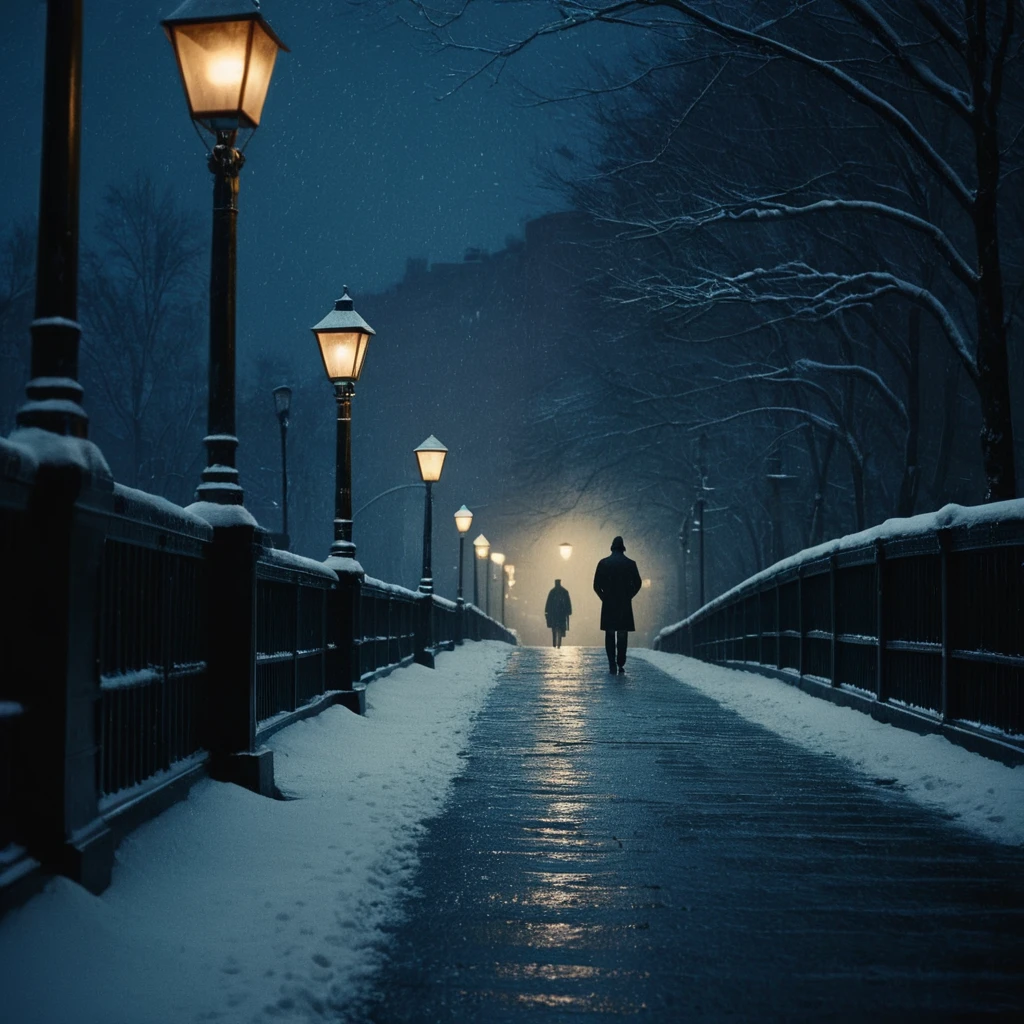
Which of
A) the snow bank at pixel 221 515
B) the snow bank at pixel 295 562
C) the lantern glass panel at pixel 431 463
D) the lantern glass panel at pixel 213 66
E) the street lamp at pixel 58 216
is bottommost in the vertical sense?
the snow bank at pixel 295 562

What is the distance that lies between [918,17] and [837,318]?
19.1ft

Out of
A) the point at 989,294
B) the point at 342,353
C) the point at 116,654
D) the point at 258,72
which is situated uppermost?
the point at 989,294

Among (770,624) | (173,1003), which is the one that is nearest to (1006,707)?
(173,1003)

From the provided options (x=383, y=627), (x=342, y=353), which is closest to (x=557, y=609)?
(x=383, y=627)

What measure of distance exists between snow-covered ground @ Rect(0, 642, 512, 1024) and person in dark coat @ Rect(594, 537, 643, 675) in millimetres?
11734

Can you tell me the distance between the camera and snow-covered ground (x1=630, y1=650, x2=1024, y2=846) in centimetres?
673

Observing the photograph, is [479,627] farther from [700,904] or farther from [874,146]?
[700,904]

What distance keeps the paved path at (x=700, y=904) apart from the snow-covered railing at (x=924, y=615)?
0.93 metres

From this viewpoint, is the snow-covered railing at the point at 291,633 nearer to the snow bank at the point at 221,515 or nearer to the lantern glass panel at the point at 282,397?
the snow bank at the point at 221,515

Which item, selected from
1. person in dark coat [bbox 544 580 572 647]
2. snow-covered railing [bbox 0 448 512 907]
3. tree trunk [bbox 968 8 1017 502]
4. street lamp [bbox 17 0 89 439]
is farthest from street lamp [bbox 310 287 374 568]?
person in dark coat [bbox 544 580 572 647]

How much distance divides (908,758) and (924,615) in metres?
1.40

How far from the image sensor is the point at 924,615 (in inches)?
384

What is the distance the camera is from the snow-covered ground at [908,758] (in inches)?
265

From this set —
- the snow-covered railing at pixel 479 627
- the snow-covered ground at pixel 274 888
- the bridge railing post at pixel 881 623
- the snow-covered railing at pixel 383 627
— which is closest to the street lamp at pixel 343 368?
the snow-covered railing at pixel 383 627
